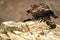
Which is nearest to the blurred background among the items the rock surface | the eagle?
the eagle

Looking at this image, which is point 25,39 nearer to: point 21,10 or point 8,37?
point 8,37

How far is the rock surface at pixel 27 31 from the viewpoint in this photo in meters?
2.39

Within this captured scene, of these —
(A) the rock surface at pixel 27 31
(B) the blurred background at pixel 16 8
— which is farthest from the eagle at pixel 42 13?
(B) the blurred background at pixel 16 8

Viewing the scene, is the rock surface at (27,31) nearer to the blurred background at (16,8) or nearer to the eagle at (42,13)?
the eagle at (42,13)

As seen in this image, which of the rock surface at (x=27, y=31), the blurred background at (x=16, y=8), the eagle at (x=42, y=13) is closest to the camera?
the rock surface at (x=27, y=31)

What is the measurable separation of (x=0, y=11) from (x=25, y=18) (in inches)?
22.9

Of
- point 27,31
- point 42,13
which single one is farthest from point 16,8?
point 27,31

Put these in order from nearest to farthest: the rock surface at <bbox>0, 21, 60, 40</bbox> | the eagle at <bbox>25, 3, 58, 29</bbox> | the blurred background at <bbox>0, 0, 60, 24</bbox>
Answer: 1. the rock surface at <bbox>0, 21, 60, 40</bbox>
2. the eagle at <bbox>25, 3, 58, 29</bbox>
3. the blurred background at <bbox>0, 0, 60, 24</bbox>

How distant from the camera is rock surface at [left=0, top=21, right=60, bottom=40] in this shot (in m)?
2.39

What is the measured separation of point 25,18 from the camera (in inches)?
116

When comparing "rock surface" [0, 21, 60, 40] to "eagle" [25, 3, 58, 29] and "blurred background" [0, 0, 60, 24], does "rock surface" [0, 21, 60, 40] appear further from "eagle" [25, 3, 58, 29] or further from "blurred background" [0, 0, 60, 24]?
"blurred background" [0, 0, 60, 24]

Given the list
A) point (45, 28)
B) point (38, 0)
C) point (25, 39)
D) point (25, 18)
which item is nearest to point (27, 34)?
point (25, 39)

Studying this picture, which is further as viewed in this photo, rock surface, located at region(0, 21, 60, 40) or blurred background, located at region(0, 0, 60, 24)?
blurred background, located at region(0, 0, 60, 24)

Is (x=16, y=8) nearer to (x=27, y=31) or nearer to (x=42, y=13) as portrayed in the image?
(x=42, y=13)
